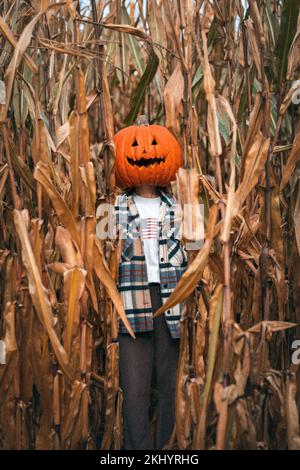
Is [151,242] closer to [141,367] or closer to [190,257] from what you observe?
[190,257]

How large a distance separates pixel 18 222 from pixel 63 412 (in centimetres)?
41

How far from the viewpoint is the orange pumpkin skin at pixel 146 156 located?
149cm

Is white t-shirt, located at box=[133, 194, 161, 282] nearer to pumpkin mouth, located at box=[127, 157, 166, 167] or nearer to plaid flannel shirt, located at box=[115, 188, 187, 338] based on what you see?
plaid flannel shirt, located at box=[115, 188, 187, 338]

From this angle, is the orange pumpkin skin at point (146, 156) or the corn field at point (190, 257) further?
the orange pumpkin skin at point (146, 156)

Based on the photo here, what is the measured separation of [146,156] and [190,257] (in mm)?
251

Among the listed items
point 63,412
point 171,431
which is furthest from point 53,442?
point 171,431

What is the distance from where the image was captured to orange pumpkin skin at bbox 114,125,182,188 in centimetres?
149

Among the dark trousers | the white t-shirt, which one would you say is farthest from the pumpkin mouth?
the dark trousers

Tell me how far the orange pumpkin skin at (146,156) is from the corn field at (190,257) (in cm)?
5

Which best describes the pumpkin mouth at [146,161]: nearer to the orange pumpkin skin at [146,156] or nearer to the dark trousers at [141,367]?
the orange pumpkin skin at [146,156]

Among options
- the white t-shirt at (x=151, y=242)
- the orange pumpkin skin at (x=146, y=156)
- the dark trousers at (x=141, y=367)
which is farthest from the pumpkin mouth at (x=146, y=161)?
the dark trousers at (x=141, y=367)

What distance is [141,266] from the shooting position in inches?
58.9

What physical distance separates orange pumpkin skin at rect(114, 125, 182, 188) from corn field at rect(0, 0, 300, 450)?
5 cm
